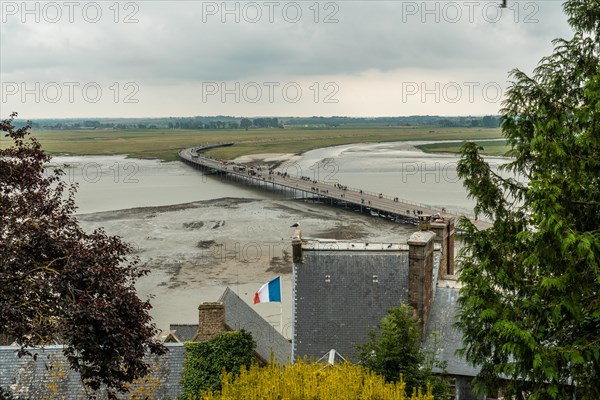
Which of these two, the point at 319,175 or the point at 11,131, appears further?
the point at 319,175

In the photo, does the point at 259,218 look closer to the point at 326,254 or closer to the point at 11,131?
the point at 326,254

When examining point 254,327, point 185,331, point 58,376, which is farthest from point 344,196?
point 58,376

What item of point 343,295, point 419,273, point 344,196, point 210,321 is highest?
point 419,273

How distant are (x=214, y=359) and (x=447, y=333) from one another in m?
7.03

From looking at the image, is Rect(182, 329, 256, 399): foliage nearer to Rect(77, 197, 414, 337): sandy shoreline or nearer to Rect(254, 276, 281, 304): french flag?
Rect(254, 276, 281, 304): french flag

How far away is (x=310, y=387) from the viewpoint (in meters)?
10.4

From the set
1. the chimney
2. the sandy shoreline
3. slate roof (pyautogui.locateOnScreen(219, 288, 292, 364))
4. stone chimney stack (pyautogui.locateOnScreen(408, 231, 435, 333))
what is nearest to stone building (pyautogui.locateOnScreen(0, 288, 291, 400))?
the chimney

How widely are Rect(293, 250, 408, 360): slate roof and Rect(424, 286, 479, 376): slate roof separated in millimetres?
1123

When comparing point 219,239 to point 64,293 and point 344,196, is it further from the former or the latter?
point 64,293

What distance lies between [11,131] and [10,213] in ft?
6.19

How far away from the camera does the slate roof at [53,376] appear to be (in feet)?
51.6

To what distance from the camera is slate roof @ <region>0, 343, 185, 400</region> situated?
15.7 metres

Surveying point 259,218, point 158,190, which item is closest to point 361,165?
point 158,190

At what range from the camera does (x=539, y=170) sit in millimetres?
11852
